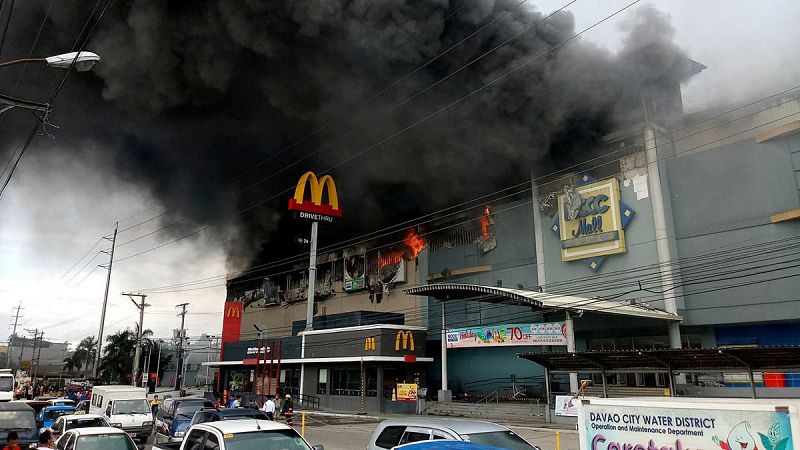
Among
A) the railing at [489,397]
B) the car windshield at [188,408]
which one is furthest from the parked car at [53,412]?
the railing at [489,397]

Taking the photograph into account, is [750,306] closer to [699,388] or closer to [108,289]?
[699,388]

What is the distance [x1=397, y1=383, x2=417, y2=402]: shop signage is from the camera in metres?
Result: 31.6

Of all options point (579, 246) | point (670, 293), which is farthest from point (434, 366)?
point (670, 293)

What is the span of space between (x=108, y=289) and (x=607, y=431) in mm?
43587

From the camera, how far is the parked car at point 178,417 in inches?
622

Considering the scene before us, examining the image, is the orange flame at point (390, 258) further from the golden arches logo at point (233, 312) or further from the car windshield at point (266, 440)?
the car windshield at point (266, 440)

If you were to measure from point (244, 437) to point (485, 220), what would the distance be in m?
29.7

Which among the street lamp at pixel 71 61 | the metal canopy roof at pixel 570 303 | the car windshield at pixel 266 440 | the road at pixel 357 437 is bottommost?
the road at pixel 357 437

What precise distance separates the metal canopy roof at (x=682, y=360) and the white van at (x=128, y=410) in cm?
1292

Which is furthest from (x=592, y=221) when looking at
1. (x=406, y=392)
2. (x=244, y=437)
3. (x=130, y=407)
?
(x=244, y=437)

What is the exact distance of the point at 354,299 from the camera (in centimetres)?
4659

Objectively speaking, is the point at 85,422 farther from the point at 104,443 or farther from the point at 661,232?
the point at 661,232

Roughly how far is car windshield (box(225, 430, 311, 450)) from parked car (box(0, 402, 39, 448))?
10196 mm

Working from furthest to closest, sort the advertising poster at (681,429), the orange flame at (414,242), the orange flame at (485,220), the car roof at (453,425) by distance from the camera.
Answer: the orange flame at (414,242)
the orange flame at (485,220)
the car roof at (453,425)
the advertising poster at (681,429)
